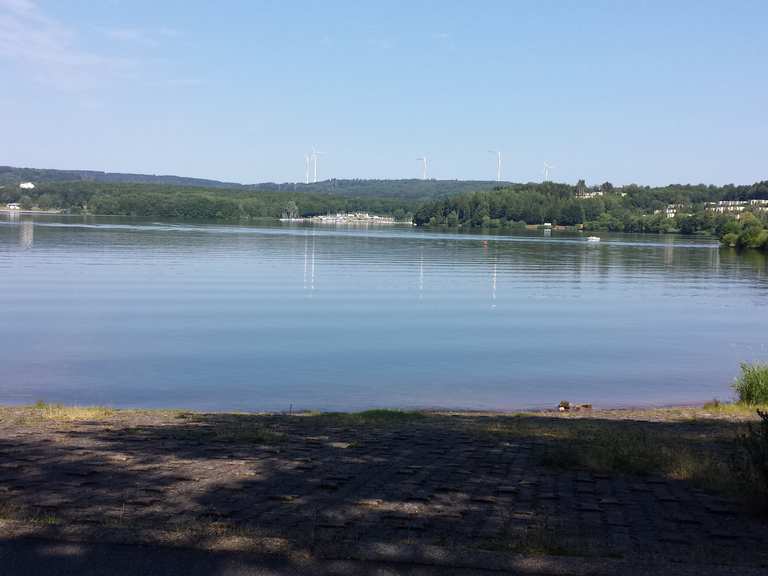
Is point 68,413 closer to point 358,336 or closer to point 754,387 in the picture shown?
point 754,387

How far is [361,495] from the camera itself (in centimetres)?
824

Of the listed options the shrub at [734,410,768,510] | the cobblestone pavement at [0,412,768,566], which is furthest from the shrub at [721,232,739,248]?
the shrub at [734,410,768,510]

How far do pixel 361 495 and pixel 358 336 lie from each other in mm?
22191

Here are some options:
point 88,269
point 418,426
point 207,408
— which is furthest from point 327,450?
point 88,269

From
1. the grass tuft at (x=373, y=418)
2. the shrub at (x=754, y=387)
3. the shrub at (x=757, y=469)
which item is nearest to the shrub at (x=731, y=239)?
the shrub at (x=754, y=387)

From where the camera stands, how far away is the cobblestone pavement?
6965 mm

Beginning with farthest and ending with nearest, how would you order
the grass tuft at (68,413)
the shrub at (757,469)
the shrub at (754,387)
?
the shrub at (754,387) → the grass tuft at (68,413) → the shrub at (757,469)

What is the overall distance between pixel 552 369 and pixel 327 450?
15.6 metres

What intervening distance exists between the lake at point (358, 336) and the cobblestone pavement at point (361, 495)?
794cm

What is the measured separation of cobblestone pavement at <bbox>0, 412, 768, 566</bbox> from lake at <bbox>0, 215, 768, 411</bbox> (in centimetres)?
794

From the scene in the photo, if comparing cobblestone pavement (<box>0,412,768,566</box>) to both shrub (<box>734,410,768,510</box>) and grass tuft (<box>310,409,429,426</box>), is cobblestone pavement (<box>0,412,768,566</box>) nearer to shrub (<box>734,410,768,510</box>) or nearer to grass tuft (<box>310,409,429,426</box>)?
shrub (<box>734,410,768,510</box>)

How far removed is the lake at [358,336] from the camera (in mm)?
21094

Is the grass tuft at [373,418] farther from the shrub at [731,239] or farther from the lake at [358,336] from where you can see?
the shrub at [731,239]

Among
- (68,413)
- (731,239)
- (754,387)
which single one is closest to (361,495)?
(68,413)
